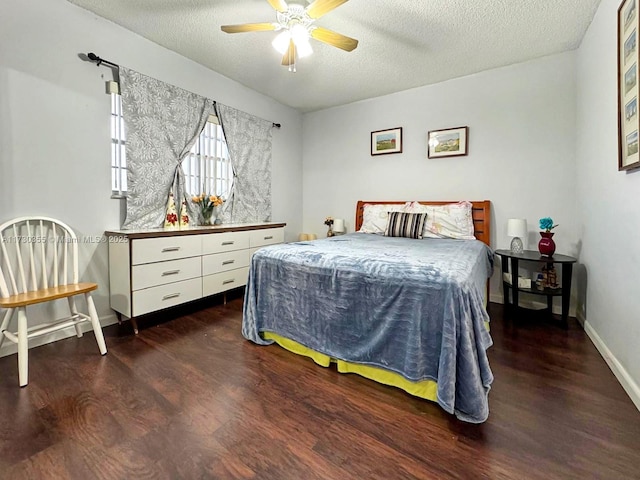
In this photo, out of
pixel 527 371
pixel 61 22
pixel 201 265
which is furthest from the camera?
pixel 201 265

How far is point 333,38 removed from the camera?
2.18m

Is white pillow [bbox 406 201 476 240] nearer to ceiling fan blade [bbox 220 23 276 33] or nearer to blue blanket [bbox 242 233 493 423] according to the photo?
blue blanket [bbox 242 233 493 423]

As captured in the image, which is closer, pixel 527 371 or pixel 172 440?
pixel 172 440

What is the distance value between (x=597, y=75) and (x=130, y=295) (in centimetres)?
408

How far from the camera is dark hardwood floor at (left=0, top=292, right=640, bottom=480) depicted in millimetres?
1157

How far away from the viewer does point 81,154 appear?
2361 millimetres

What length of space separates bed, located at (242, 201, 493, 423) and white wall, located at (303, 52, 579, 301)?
133cm

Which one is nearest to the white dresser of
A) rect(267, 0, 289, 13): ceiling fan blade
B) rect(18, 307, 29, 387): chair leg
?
rect(18, 307, 29, 387): chair leg

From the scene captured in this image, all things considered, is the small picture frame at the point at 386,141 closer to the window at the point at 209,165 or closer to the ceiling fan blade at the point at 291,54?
the ceiling fan blade at the point at 291,54

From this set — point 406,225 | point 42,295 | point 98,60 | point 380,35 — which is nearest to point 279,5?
point 380,35

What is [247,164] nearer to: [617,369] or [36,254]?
[36,254]

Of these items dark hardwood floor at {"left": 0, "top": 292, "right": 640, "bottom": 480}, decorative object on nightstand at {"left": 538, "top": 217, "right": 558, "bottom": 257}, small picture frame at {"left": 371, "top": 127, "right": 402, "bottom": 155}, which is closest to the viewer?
dark hardwood floor at {"left": 0, "top": 292, "right": 640, "bottom": 480}

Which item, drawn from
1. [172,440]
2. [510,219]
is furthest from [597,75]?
[172,440]

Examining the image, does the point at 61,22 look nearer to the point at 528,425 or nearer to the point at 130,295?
the point at 130,295
